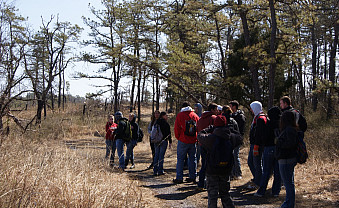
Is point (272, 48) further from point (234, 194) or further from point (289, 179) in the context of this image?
point (289, 179)

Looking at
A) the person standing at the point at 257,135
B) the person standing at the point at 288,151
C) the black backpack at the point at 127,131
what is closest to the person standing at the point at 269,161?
the person standing at the point at 257,135

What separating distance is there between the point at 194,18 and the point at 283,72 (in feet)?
18.5

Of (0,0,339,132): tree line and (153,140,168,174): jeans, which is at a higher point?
Answer: (0,0,339,132): tree line

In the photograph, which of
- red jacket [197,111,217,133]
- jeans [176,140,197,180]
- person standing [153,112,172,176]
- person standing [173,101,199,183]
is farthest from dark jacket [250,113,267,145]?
person standing [153,112,172,176]

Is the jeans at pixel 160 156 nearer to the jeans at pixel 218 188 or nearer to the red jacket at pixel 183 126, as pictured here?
the red jacket at pixel 183 126

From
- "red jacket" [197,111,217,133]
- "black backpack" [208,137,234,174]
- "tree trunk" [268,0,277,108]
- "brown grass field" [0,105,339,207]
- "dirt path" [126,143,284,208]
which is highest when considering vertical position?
"tree trunk" [268,0,277,108]

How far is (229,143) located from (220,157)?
28 cm

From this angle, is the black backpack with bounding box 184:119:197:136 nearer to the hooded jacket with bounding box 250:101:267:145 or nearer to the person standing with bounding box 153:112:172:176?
the person standing with bounding box 153:112:172:176

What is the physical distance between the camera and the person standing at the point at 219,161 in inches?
193

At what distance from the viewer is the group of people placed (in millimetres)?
4973

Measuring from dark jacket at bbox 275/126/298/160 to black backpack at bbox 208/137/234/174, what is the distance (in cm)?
92

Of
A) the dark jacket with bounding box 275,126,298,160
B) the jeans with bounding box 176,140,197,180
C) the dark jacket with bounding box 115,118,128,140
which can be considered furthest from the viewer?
the dark jacket with bounding box 115,118,128,140

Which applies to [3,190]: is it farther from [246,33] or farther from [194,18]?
[194,18]

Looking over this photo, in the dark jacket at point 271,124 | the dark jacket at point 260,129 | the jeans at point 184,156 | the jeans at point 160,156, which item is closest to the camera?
the dark jacket at point 271,124
